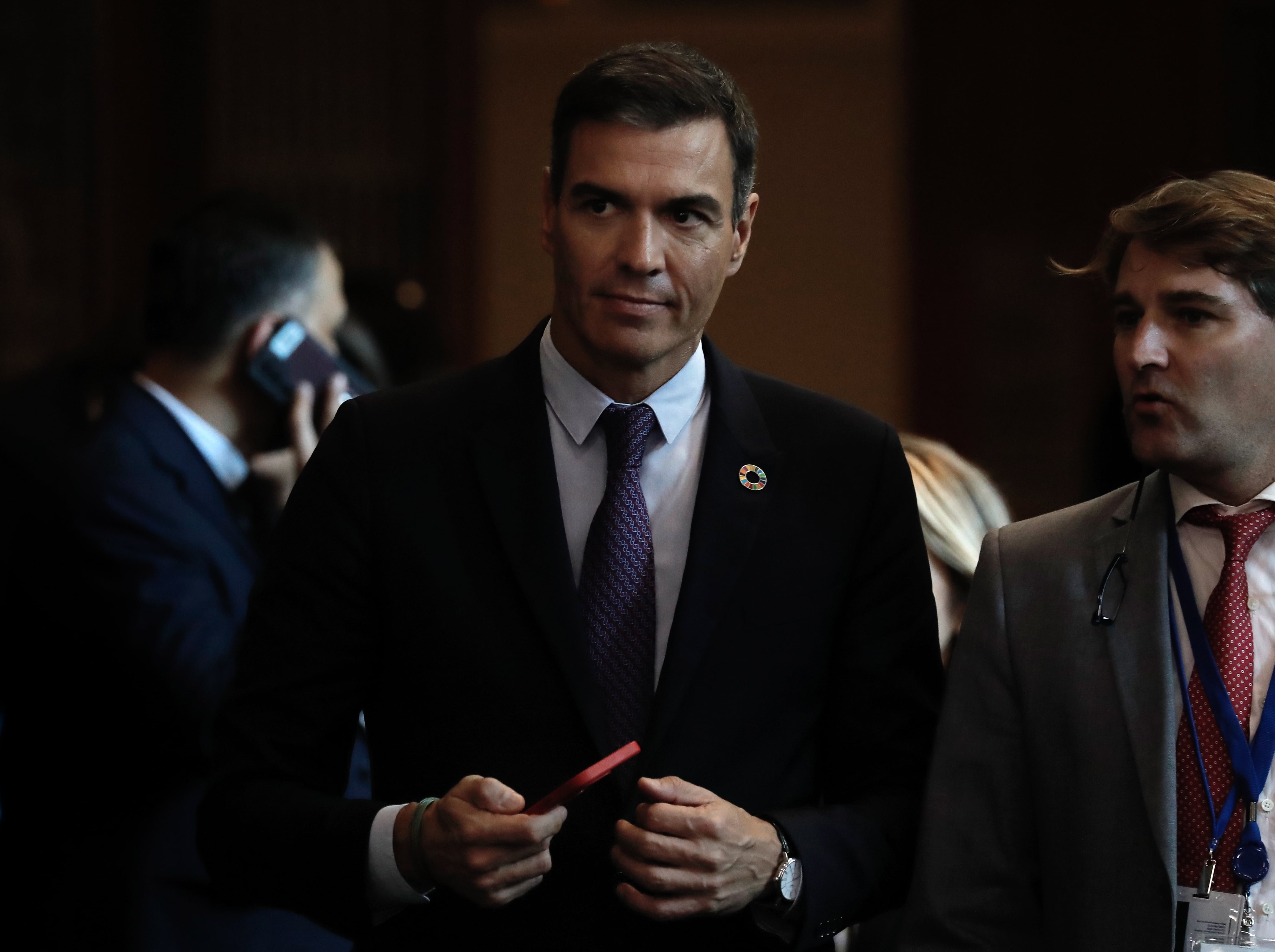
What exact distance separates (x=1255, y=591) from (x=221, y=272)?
198cm

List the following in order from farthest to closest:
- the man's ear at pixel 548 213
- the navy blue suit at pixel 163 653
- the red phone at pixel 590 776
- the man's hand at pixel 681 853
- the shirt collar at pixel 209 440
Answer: the shirt collar at pixel 209 440
the navy blue suit at pixel 163 653
the man's ear at pixel 548 213
the man's hand at pixel 681 853
the red phone at pixel 590 776

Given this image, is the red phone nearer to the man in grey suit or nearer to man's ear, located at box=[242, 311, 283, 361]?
the man in grey suit

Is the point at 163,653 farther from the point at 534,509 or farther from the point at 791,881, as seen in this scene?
the point at 791,881

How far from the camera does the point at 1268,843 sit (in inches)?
66.6

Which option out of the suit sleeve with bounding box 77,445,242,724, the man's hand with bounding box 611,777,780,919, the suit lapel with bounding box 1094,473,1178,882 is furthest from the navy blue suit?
the suit lapel with bounding box 1094,473,1178,882

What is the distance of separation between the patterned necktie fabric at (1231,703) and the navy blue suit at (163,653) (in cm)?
137

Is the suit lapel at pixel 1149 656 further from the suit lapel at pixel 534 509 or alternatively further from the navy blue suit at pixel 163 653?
the navy blue suit at pixel 163 653

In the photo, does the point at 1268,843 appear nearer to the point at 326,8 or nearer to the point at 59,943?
the point at 59,943

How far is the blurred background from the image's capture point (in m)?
5.80

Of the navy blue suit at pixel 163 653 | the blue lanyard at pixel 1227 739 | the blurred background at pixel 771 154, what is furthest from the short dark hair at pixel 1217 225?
the blurred background at pixel 771 154

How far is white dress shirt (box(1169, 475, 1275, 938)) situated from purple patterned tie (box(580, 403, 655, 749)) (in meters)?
0.65

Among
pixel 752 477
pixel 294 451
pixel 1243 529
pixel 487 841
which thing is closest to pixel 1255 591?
pixel 1243 529

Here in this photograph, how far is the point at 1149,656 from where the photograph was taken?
1.78 meters

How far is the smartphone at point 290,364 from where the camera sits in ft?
9.32
